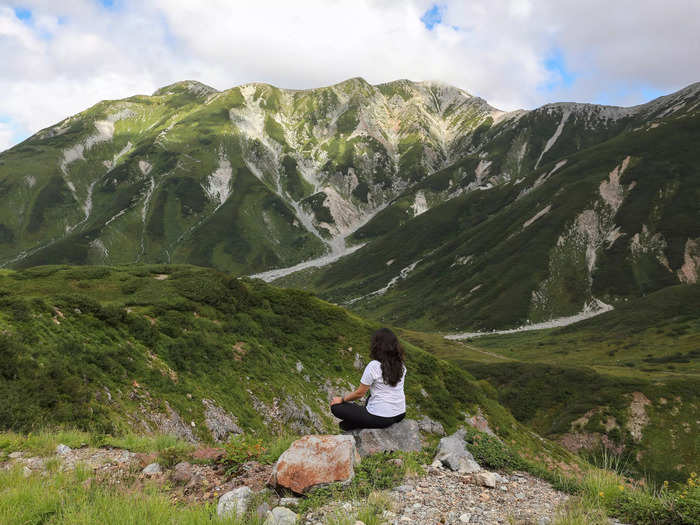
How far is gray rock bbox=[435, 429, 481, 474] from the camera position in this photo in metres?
9.89

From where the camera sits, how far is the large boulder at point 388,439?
10352 millimetres

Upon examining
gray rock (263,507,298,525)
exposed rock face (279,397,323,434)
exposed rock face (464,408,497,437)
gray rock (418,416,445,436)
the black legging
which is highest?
the black legging

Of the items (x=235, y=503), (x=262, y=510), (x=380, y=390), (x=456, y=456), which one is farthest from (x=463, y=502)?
(x=235, y=503)

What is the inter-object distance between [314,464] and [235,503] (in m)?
1.81

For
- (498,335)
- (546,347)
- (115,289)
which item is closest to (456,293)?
(498,335)

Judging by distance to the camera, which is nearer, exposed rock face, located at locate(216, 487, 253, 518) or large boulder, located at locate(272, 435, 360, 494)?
exposed rock face, located at locate(216, 487, 253, 518)

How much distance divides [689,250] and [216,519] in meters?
226

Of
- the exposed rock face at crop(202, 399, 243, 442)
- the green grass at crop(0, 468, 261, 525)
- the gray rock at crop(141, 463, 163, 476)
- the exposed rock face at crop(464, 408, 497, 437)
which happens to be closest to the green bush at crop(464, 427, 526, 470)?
the green grass at crop(0, 468, 261, 525)

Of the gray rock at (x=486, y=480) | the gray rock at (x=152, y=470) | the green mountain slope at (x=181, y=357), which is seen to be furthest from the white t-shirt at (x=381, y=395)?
the green mountain slope at (x=181, y=357)

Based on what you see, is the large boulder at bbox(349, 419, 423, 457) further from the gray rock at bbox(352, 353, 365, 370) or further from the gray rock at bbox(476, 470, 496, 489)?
the gray rock at bbox(352, 353, 365, 370)

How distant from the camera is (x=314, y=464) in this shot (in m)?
8.43

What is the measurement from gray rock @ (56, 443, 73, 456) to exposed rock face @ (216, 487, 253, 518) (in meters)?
6.26

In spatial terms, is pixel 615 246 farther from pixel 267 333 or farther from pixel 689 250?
pixel 267 333

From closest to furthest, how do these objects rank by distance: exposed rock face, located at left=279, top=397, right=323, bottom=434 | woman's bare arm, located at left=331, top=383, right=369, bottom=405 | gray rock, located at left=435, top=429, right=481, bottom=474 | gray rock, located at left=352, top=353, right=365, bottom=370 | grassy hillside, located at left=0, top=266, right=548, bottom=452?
gray rock, located at left=435, top=429, right=481, bottom=474, woman's bare arm, located at left=331, top=383, right=369, bottom=405, grassy hillside, located at left=0, top=266, right=548, bottom=452, exposed rock face, located at left=279, top=397, right=323, bottom=434, gray rock, located at left=352, top=353, right=365, bottom=370
